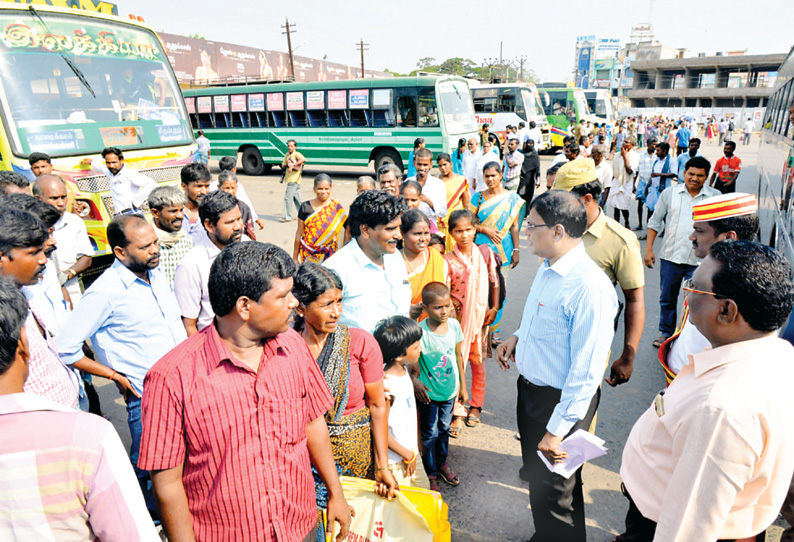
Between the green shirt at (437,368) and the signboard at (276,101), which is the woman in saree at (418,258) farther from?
the signboard at (276,101)

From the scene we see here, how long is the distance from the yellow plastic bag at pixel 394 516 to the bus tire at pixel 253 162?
54.0ft

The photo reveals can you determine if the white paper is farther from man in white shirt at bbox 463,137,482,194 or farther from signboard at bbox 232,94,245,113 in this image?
signboard at bbox 232,94,245,113

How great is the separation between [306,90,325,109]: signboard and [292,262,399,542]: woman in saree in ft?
47.4

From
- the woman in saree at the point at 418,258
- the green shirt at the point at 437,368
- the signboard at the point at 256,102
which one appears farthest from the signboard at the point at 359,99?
the green shirt at the point at 437,368

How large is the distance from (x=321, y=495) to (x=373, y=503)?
0.23 metres

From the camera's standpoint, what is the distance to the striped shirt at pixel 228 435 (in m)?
1.39

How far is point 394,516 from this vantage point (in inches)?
81.3

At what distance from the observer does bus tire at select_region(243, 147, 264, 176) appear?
17219 mm

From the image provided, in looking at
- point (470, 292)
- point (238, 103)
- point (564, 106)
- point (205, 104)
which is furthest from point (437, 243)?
point (564, 106)

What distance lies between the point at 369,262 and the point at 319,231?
206 centimetres

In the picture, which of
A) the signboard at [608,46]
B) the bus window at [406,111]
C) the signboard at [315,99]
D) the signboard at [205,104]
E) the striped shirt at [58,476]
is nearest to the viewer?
the striped shirt at [58,476]

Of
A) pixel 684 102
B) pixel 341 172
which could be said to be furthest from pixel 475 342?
pixel 684 102

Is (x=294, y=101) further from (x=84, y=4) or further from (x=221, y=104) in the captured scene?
(x=84, y=4)

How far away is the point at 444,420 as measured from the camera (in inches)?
119
